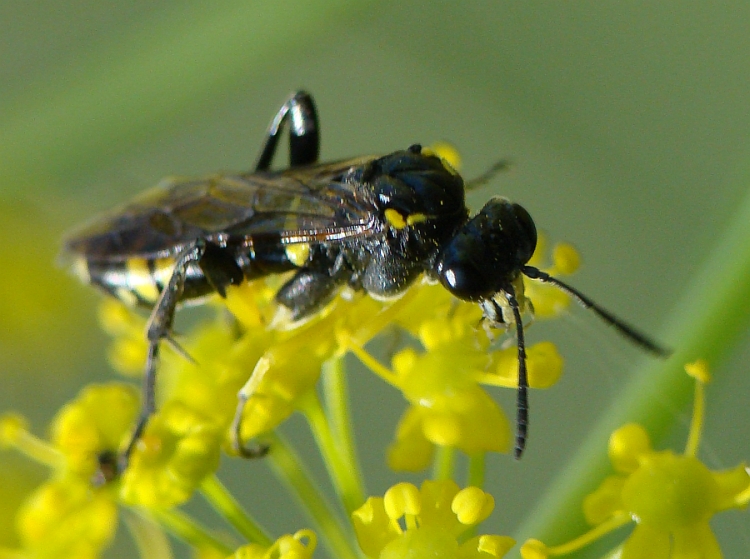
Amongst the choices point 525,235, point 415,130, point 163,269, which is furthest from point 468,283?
point 415,130

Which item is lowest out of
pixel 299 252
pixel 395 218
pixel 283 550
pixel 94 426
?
pixel 94 426

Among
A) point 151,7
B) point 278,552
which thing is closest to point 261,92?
point 151,7

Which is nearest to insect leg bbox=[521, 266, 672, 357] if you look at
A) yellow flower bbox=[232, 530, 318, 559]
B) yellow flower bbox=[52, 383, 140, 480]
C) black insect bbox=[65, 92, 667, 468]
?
black insect bbox=[65, 92, 667, 468]

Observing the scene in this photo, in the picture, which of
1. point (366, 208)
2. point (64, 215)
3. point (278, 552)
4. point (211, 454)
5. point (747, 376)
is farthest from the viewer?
point (747, 376)

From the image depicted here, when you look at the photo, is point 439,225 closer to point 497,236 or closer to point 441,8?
point 497,236

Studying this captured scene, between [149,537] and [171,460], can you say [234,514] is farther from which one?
[149,537]

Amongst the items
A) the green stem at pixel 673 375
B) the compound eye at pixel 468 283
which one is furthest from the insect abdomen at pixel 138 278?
the green stem at pixel 673 375

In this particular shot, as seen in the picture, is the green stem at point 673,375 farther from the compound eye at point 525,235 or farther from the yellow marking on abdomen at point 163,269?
the yellow marking on abdomen at point 163,269
